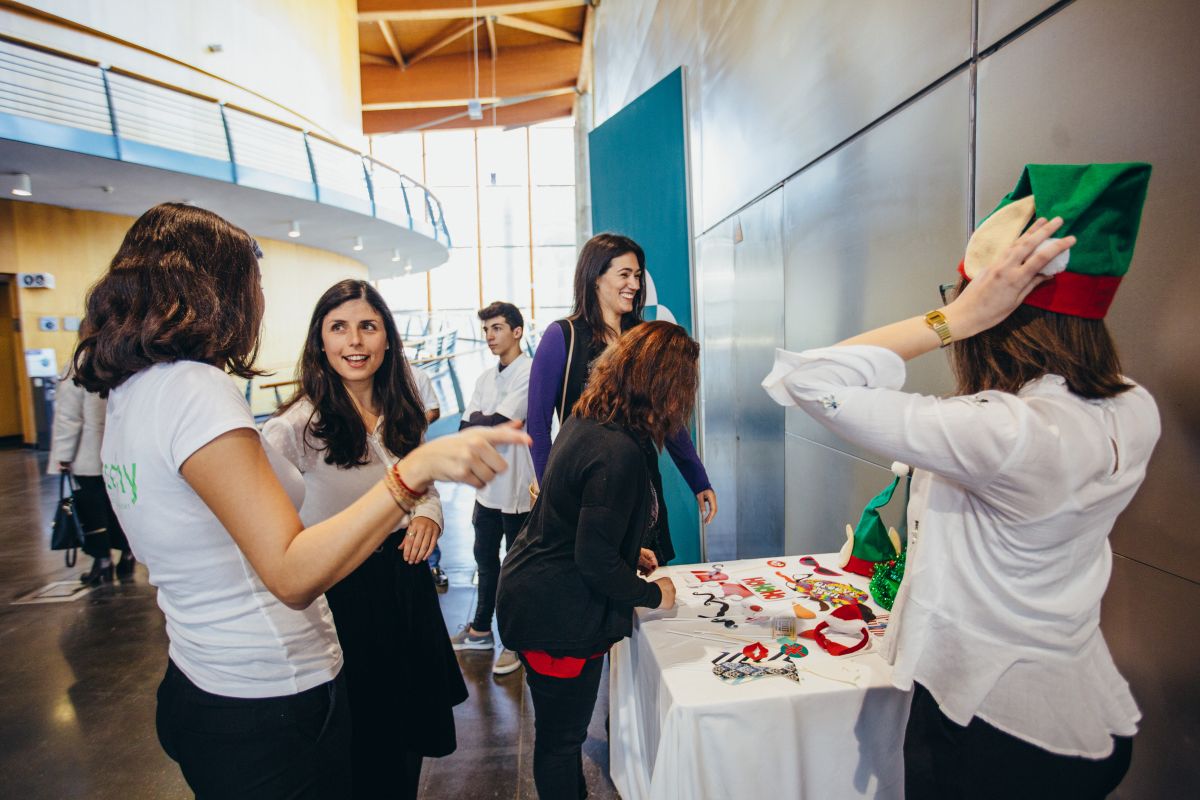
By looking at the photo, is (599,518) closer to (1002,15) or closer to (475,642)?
(1002,15)

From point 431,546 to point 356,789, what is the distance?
26.4 inches

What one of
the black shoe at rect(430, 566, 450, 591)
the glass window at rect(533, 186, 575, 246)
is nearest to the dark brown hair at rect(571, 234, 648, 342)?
the black shoe at rect(430, 566, 450, 591)

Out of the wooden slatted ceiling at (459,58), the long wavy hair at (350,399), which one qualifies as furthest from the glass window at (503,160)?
the long wavy hair at (350,399)

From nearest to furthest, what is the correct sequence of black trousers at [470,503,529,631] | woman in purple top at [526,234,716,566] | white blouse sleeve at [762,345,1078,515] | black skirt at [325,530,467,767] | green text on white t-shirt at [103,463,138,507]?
white blouse sleeve at [762,345,1078,515], green text on white t-shirt at [103,463,138,507], black skirt at [325,530,467,767], woman in purple top at [526,234,716,566], black trousers at [470,503,529,631]

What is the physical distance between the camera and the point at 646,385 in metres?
1.44

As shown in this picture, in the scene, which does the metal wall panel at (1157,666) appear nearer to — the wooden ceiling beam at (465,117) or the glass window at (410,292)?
the wooden ceiling beam at (465,117)

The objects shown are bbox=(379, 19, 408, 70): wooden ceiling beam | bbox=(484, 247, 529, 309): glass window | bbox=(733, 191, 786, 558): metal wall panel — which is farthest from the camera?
bbox=(484, 247, 529, 309): glass window

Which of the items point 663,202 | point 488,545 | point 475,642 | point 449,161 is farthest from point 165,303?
point 449,161

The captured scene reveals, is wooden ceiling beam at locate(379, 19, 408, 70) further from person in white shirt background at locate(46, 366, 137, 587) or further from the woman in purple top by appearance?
the woman in purple top

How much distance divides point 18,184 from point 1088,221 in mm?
10683

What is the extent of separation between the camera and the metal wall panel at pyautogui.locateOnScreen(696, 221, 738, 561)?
343 cm

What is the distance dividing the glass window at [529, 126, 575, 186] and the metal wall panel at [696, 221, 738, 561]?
47.2ft

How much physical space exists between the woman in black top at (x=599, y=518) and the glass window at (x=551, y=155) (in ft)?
55.0

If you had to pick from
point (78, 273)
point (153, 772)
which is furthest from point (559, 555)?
point (78, 273)
